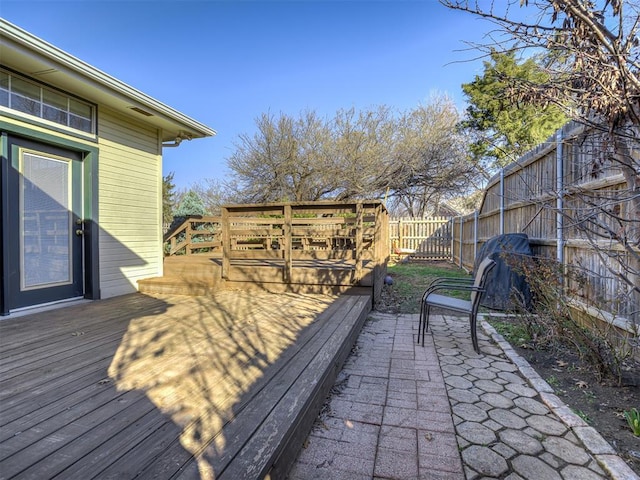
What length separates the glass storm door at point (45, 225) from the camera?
352 centimetres

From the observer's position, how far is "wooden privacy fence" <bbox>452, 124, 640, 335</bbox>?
2.17 m

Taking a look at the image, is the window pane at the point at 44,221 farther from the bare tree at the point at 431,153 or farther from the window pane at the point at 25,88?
the bare tree at the point at 431,153

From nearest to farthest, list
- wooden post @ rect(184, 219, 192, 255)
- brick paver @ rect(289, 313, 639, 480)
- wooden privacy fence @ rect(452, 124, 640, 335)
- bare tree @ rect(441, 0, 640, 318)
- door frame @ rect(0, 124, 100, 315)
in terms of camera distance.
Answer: brick paver @ rect(289, 313, 639, 480) < bare tree @ rect(441, 0, 640, 318) < wooden privacy fence @ rect(452, 124, 640, 335) < door frame @ rect(0, 124, 100, 315) < wooden post @ rect(184, 219, 192, 255)

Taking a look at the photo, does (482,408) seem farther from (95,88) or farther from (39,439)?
(95,88)

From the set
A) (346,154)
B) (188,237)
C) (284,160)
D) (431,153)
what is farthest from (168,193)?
(431,153)

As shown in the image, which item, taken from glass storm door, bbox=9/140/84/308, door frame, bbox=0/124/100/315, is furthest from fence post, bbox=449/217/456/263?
glass storm door, bbox=9/140/84/308

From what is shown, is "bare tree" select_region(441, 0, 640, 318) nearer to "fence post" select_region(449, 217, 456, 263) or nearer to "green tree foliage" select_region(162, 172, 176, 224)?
"fence post" select_region(449, 217, 456, 263)

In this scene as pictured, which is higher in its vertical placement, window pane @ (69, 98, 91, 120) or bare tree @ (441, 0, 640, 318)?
window pane @ (69, 98, 91, 120)

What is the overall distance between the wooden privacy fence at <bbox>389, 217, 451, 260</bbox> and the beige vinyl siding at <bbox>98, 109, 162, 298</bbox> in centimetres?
818

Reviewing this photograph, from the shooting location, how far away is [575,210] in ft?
6.59

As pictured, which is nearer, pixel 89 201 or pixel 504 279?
pixel 89 201

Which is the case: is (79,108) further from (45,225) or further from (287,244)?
(287,244)

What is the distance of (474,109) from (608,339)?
577 inches

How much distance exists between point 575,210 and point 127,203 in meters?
5.30
